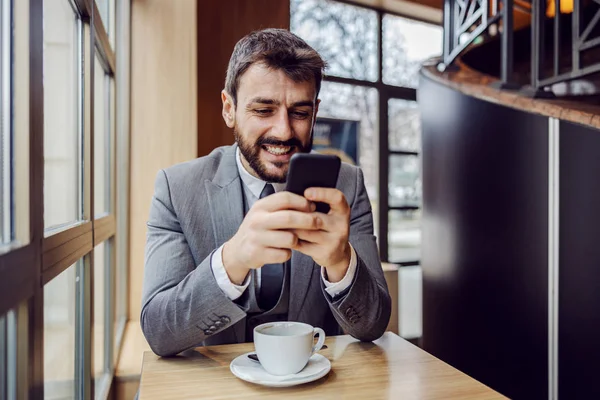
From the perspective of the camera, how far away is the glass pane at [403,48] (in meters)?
4.28

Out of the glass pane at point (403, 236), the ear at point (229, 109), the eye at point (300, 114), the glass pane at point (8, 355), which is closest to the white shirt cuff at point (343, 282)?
the eye at point (300, 114)

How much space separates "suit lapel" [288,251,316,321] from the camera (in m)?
1.27

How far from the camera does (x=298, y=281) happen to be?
4.18 feet

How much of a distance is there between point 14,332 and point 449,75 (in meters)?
2.66

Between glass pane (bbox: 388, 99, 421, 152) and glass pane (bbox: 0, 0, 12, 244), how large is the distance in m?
3.72

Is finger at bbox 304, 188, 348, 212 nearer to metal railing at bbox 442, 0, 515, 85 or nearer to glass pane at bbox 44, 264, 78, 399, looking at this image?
glass pane at bbox 44, 264, 78, 399

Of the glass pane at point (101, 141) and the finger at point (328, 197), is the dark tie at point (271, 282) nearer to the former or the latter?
the finger at point (328, 197)

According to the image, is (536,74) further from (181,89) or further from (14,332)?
(14,332)

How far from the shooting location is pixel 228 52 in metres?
2.87

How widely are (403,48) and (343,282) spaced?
148 inches

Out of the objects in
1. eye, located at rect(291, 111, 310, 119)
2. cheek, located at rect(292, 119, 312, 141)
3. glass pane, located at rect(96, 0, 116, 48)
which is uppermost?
glass pane, located at rect(96, 0, 116, 48)

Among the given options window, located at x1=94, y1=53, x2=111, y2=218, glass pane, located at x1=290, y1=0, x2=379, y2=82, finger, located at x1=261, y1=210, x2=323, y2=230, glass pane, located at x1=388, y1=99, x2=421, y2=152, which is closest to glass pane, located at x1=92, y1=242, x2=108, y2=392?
window, located at x1=94, y1=53, x2=111, y2=218

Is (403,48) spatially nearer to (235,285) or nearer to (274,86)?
(274,86)

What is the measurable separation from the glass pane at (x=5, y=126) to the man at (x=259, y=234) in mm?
355
